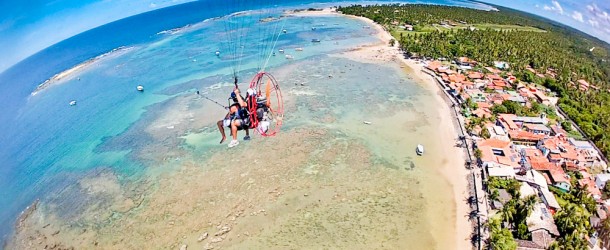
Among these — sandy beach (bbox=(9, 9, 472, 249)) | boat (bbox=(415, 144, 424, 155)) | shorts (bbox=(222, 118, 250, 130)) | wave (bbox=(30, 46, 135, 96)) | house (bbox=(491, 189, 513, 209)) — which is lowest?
wave (bbox=(30, 46, 135, 96))

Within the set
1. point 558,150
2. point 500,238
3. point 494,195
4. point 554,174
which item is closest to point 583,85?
point 558,150

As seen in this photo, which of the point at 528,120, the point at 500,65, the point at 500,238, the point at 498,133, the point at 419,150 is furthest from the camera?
the point at 500,65

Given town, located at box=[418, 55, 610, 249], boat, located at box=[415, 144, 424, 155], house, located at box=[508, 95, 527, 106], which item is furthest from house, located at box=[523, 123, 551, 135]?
boat, located at box=[415, 144, 424, 155]

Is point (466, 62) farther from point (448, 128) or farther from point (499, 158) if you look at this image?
point (499, 158)

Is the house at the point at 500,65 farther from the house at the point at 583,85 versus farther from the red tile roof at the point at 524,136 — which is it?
the red tile roof at the point at 524,136

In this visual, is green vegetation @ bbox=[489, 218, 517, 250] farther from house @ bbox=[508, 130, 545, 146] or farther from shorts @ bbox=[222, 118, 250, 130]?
shorts @ bbox=[222, 118, 250, 130]

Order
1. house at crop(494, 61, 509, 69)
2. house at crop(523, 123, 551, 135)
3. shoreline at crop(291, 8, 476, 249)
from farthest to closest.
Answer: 1. house at crop(494, 61, 509, 69)
2. house at crop(523, 123, 551, 135)
3. shoreline at crop(291, 8, 476, 249)

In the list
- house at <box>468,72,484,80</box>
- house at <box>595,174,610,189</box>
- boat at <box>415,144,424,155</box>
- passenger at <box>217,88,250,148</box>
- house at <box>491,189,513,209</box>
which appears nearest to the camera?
passenger at <box>217,88,250,148</box>
